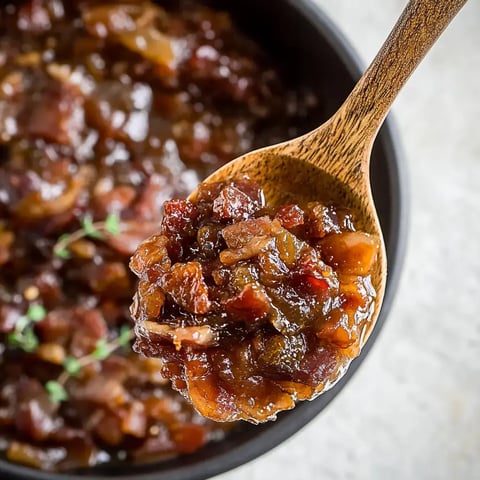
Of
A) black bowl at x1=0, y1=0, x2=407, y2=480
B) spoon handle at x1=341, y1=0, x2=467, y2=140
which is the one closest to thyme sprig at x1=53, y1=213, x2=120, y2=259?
black bowl at x1=0, y1=0, x2=407, y2=480

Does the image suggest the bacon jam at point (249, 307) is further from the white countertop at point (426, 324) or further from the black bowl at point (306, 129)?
the white countertop at point (426, 324)

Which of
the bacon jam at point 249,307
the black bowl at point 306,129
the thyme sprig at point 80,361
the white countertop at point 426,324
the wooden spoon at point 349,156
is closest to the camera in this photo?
the bacon jam at point 249,307

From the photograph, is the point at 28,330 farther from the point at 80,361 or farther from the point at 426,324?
the point at 426,324

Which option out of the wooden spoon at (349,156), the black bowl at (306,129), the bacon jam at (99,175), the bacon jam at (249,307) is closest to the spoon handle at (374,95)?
the wooden spoon at (349,156)

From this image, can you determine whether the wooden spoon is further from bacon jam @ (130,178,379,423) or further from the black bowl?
the black bowl

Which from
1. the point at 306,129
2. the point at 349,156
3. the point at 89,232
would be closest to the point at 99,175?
the point at 89,232

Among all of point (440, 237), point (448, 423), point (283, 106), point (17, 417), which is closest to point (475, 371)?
point (448, 423)
